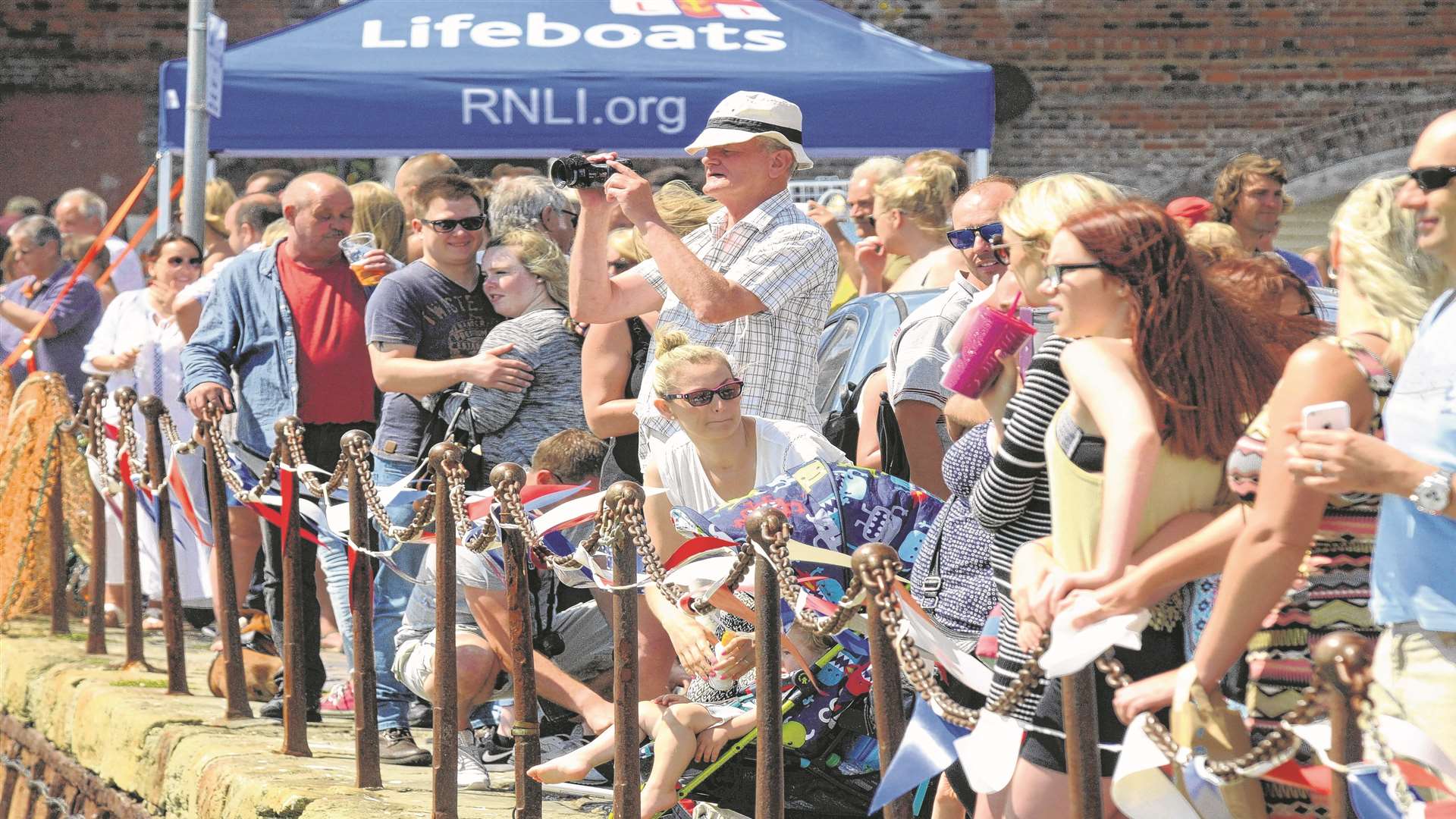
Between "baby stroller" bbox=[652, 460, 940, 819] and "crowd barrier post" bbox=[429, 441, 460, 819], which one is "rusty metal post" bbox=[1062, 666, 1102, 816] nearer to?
"baby stroller" bbox=[652, 460, 940, 819]

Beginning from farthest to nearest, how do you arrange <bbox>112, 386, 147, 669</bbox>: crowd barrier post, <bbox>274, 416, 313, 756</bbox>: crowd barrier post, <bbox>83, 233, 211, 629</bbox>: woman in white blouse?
1. <bbox>83, 233, 211, 629</bbox>: woman in white blouse
2. <bbox>112, 386, 147, 669</bbox>: crowd barrier post
3. <bbox>274, 416, 313, 756</bbox>: crowd barrier post

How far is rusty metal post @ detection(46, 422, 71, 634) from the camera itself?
8672 mm

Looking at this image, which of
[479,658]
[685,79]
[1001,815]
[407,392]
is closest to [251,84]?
[685,79]

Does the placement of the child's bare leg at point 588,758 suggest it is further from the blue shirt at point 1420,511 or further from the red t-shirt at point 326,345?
the red t-shirt at point 326,345

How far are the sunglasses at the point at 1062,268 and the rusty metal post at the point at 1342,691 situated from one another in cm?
107

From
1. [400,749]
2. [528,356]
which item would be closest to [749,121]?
[528,356]

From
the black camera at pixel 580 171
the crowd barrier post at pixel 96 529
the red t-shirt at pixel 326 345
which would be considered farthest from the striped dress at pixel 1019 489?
the crowd barrier post at pixel 96 529

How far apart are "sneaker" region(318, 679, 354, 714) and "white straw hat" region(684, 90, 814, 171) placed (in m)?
2.68

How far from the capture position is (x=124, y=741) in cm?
664

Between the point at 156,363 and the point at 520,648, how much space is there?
4.39 metres

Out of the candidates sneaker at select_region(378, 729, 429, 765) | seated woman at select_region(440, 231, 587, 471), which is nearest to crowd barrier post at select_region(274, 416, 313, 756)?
sneaker at select_region(378, 729, 429, 765)

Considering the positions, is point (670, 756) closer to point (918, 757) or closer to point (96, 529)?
point (918, 757)

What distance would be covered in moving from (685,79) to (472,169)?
2.66 metres

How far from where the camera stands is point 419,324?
20.3 ft
